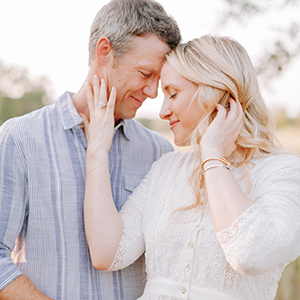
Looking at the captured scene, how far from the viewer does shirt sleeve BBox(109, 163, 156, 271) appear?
6.33 ft

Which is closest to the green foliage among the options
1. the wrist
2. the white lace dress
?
the white lace dress

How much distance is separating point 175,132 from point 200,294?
89 cm

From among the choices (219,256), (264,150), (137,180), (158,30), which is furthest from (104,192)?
(158,30)

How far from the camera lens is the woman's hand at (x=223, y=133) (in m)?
1.72

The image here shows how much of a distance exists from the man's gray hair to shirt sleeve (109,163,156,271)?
0.91 m

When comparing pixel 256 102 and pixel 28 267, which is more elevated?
pixel 256 102

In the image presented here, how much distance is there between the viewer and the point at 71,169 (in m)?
2.08

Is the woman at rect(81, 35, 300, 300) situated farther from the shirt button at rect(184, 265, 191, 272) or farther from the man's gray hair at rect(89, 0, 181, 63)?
the man's gray hair at rect(89, 0, 181, 63)

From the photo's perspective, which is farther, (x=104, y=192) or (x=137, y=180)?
(x=137, y=180)

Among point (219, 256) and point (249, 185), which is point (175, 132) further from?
point (219, 256)

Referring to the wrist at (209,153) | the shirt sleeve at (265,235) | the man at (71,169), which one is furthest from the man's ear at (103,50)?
the shirt sleeve at (265,235)

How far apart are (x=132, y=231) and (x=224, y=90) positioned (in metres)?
0.93

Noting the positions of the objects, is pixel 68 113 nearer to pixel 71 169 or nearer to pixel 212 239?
pixel 71 169

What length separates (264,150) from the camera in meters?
1.93
